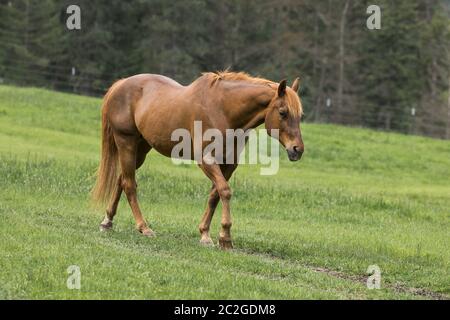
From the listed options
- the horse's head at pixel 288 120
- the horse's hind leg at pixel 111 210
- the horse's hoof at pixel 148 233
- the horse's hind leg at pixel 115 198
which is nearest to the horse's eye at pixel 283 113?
the horse's head at pixel 288 120

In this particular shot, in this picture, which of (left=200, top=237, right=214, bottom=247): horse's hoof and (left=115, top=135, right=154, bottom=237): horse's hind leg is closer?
(left=200, top=237, right=214, bottom=247): horse's hoof

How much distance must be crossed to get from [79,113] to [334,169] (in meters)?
11.0

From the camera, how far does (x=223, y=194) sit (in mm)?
10578

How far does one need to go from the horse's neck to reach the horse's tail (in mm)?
2382

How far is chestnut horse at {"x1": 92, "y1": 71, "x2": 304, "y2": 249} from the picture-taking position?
1052cm

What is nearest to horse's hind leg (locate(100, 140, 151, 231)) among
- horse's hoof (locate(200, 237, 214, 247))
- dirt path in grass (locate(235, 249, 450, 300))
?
horse's hoof (locate(200, 237, 214, 247))

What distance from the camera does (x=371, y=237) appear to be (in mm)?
13516

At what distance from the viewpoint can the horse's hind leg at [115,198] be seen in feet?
39.7

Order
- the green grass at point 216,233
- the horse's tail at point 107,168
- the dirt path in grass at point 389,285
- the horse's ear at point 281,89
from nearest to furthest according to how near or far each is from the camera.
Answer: the green grass at point 216,233 → the dirt path in grass at point 389,285 → the horse's ear at point 281,89 → the horse's tail at point 107,168

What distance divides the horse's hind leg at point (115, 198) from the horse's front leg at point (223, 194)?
78.2 inches

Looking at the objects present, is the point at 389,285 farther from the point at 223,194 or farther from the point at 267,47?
the point at 267,47

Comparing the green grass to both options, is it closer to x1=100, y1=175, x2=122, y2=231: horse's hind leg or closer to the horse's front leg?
x1=100, y1=175, x2=122, y2=231: horse's hind leg

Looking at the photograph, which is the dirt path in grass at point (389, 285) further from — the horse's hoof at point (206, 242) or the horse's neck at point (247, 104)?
the horse's neck at point (247, 104)

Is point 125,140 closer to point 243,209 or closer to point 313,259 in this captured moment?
point 313,259
